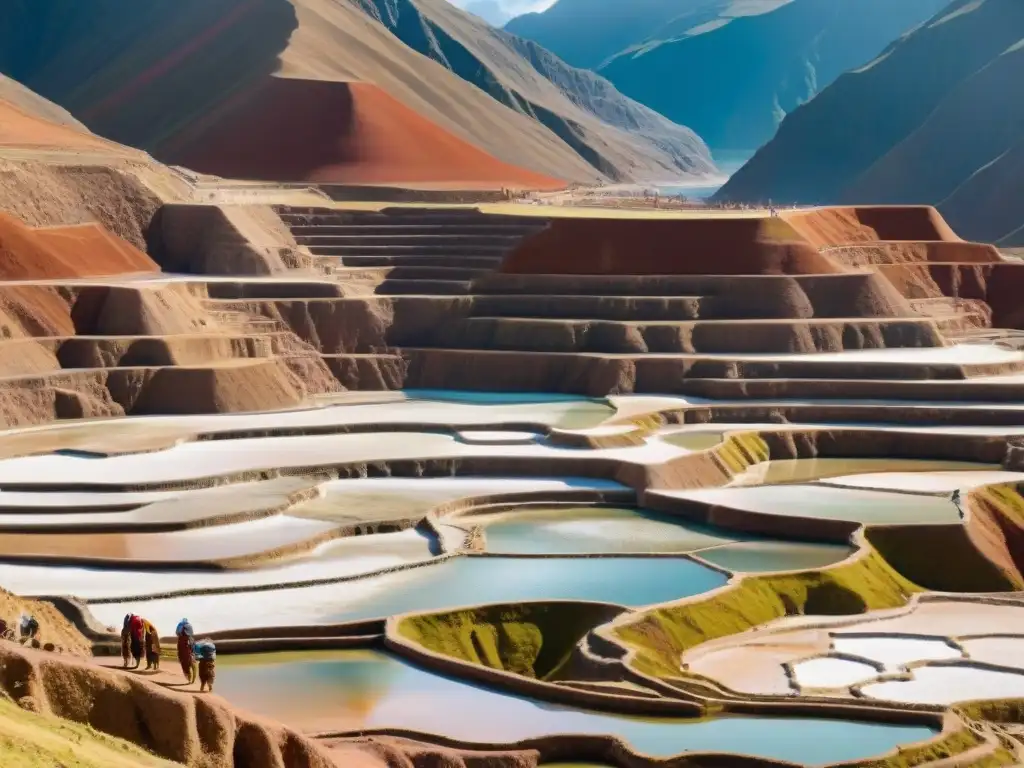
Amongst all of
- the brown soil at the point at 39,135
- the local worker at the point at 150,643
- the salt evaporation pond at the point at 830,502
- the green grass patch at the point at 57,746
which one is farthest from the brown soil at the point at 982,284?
the green grass patch at the point at 57,746

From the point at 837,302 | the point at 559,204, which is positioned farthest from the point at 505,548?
the point at 559,204

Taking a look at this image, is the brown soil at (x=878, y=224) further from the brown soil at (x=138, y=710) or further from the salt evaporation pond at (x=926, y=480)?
the brown soil at (x=138, y=710)

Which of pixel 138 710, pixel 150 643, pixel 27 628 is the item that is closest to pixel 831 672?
pixel 150 643

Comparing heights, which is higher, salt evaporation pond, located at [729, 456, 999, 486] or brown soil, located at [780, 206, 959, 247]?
brown soil, located at [780, 206, 959, 247]

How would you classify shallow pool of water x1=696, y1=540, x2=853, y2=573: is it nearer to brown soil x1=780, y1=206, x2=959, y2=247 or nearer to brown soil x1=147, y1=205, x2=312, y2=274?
brown soil x1=147, y1=205, x2=312, y2=274

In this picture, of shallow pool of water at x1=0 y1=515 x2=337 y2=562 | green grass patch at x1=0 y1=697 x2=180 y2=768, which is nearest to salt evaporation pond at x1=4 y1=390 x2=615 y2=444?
shallow pool of water at x1=0 y1=515 x2=337 y2=562

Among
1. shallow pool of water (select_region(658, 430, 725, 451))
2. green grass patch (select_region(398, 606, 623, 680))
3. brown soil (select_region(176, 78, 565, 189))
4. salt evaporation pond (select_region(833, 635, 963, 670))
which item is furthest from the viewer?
brown soil (select_region(176, 78, 565, 189))

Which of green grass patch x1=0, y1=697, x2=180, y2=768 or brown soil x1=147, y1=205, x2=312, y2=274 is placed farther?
brown soil x1=147, y1=205, x2=312, y2=274
